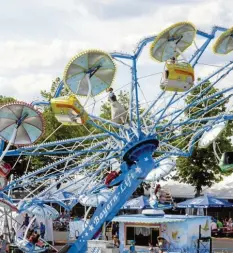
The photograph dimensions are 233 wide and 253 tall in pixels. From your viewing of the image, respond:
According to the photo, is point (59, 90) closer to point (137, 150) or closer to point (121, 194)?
point (137, 150)

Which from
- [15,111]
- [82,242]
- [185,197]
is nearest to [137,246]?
[82,242]

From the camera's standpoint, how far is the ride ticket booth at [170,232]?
89.4 feet

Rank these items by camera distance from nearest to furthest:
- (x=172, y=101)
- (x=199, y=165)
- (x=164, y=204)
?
1. (x=172, y=101)
2. (x=164, y=204)
3. (x=199, y=165)

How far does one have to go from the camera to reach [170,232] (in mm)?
27594

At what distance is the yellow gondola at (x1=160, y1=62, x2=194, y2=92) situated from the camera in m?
21.4

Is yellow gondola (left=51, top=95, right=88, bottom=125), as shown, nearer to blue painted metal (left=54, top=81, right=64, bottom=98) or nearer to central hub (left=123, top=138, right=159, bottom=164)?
blue painted metal (left=54, top=81, right=64, bottom=98)

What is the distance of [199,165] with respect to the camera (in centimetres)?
5184

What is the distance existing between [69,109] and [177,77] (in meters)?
4.05

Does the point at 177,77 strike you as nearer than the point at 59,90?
Yes

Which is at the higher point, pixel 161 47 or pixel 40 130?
pixel 161 47

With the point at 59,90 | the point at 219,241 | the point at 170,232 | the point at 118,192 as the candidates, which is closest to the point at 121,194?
the point at 118,192

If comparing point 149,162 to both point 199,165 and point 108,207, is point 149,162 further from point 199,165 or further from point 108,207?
point 199,165

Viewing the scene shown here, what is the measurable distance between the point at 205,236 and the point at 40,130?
10243 millimetres

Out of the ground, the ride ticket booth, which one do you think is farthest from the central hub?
the ground
